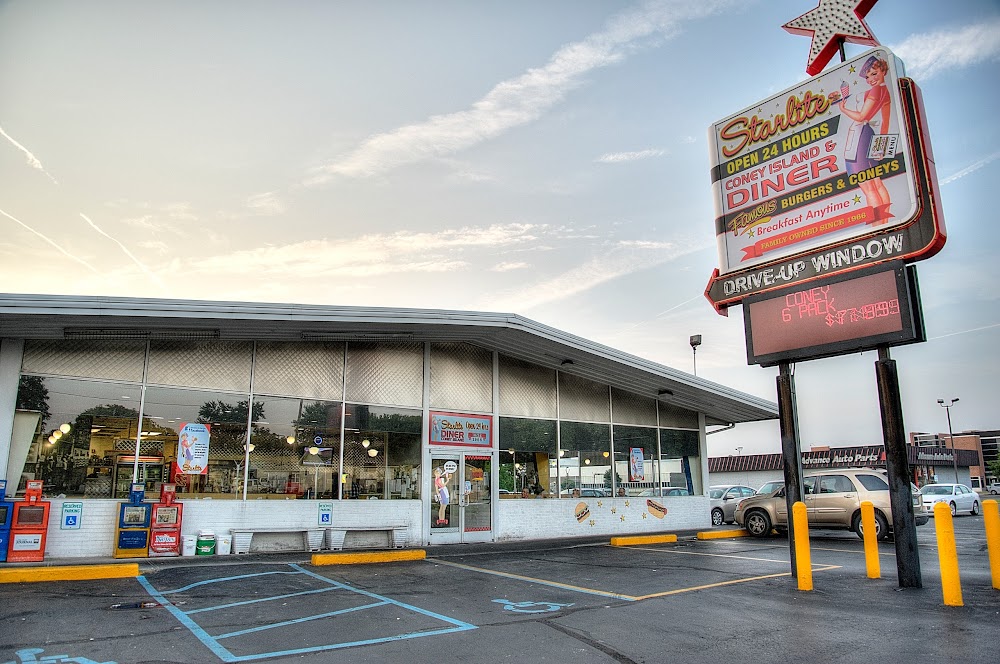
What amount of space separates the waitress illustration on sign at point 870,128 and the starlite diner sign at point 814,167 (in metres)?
0.01

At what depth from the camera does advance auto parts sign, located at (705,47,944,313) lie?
353 inches

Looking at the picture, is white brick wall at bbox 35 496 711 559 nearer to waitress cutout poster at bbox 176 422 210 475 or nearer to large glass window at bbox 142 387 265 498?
large glass window at bbox 142 387 265 498

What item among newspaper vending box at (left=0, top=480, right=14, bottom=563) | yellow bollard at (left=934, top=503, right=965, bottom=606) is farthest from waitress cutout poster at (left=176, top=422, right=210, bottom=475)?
yellow bollard at (left=934, top=503, right=965, bottom=606)

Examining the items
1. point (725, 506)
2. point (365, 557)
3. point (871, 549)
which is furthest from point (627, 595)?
point (725, 506)

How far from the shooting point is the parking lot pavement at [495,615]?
5734 millimetres

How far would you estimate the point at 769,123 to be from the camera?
10.7 meters

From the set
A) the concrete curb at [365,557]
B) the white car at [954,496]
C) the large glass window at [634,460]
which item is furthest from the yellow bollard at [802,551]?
the white car at [954,496]

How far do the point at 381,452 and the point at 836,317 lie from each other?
32.5ft

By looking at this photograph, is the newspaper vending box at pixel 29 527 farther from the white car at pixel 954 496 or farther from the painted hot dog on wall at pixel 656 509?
the white car at pixel 954 496

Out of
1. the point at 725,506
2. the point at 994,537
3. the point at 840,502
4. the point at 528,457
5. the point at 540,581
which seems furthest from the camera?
the point at 725,506

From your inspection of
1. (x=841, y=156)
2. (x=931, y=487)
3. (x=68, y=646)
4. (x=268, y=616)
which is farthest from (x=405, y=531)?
(x=931, y=487)

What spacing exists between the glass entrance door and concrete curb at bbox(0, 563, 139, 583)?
6736mm

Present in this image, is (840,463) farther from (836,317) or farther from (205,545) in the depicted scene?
(205,545)

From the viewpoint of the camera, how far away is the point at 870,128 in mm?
9453
